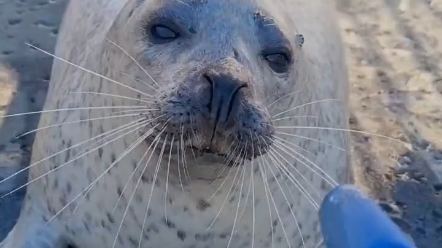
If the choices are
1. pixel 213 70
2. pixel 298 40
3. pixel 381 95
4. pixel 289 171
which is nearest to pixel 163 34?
pixel 213 70

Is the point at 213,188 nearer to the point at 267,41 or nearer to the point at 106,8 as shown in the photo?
the point at 267,41

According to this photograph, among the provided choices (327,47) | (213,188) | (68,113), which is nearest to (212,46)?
(213,188)

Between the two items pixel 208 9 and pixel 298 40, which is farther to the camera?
pixel 298 40

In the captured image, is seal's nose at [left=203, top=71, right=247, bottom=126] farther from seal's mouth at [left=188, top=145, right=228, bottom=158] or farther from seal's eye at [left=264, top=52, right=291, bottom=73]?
seal's eye at [left=264, top=52, right=291, bottom=73]

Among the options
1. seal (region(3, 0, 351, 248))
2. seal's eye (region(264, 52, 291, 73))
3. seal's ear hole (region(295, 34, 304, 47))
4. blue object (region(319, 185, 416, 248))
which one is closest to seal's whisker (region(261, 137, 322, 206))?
seal (region(3, 0, 351, 248))

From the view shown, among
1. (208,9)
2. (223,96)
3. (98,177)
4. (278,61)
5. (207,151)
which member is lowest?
(98,177)

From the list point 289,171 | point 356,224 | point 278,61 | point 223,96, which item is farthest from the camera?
point 289,171

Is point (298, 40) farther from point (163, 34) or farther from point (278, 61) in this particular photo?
point (163, 34)

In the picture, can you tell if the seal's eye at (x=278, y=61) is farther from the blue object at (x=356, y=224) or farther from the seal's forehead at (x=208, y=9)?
the blue object at (x=356, y=224)
